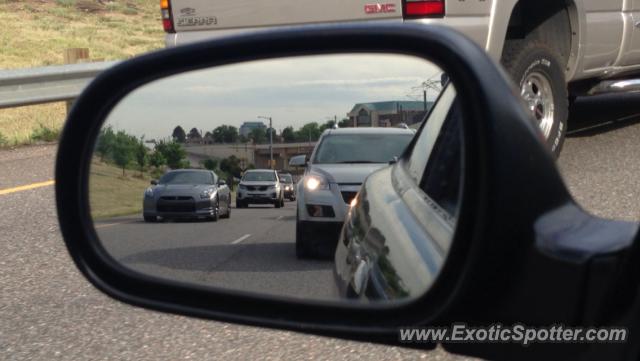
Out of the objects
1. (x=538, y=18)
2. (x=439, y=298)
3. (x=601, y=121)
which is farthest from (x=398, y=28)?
(x=601, y=121)

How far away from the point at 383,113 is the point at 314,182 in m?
0.24

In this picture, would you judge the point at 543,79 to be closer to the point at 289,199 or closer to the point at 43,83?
the point at 289,199

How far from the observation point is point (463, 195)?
1464mm

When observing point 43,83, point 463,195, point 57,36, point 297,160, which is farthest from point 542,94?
point 57,36

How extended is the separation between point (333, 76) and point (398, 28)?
26cm

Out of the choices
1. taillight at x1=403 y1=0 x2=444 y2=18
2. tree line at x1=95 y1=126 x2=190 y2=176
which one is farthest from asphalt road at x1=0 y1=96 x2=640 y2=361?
tree line at x1=95 y1=126 x2=190 y2=176

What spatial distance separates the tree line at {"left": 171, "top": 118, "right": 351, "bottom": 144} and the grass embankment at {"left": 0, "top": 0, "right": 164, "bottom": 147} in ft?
39.8

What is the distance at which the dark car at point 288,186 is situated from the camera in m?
1.98

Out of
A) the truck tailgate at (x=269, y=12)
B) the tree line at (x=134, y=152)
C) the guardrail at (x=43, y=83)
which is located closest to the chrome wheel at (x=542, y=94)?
the truck tailgate at (x=269, y=12)

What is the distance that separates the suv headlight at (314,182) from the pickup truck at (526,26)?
15.9 ft

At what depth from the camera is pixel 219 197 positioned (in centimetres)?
200

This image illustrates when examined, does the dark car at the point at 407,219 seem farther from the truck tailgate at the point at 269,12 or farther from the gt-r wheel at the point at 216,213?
the truck tailgate at the point at 269,12

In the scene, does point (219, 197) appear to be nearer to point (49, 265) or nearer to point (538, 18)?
point (49, 265)

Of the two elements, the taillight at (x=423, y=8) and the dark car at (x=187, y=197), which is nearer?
the dark car at (x=187, y=197)
